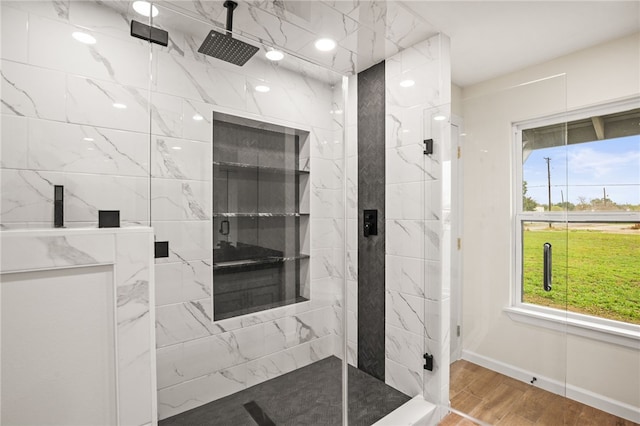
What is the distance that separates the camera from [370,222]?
2.19 metres

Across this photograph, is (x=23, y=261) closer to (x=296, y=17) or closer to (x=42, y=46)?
(x=42, y=46)

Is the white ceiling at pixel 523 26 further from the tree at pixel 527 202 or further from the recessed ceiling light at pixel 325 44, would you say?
the tree at pixel 527 202

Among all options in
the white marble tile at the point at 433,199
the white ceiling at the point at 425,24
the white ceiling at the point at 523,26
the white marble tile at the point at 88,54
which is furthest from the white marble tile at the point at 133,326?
the white ceiling at the point at 523,26

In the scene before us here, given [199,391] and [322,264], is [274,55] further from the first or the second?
[199,391]

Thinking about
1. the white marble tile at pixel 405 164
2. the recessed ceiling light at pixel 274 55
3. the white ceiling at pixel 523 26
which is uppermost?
the white ceiling at pixel 523 26

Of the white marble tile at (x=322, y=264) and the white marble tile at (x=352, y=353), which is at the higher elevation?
the white marble tile at (x=322, y=264)

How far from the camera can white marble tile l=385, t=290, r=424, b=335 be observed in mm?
2070

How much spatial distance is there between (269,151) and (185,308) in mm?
727

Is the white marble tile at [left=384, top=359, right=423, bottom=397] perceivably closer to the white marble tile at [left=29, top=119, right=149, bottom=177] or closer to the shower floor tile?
the shower floor tile

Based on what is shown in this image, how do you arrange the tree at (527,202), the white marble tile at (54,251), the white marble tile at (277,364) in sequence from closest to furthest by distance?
the white marble tile at (54,251), the white marble tile at (277,364), the tree at (527,202)

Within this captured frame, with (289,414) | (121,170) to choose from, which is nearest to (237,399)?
(289,414)

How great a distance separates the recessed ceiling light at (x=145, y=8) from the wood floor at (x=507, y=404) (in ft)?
8.37

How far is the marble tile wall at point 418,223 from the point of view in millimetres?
2039

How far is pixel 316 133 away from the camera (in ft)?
5.10
